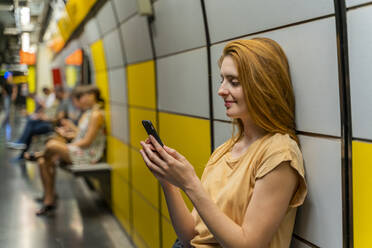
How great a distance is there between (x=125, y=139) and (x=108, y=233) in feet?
2.93


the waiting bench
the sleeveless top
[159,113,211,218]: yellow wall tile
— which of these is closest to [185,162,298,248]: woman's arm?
[159,113,211,218]: yellow wall tile

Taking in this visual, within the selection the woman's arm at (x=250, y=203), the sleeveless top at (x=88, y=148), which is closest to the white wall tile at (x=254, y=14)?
the woman's arm at (x=250, y=203)

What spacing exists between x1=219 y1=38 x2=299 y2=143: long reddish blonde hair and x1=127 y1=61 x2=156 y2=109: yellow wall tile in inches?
72.1

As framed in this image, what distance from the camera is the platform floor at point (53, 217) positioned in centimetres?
321

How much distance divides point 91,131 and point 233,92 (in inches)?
153

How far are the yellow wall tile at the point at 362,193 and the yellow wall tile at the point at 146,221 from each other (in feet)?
6.64

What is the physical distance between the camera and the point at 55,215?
4.76m

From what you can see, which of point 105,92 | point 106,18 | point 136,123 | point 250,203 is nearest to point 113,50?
point 106,18

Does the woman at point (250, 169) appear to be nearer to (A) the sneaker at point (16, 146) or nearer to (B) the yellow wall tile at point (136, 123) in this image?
(B) the yellow wall tile at point (136, 123)

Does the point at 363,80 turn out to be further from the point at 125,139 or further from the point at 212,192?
the point at 125,139

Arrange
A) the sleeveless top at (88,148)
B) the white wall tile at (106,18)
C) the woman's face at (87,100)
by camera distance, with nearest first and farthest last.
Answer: the white wall tile at (106,18) → the sleeveless top at (88,148) → the woman's face at (87,100)

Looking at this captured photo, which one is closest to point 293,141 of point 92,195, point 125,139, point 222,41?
point 222,41

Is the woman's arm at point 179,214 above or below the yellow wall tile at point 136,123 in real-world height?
below

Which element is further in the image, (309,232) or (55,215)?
(55,215)
